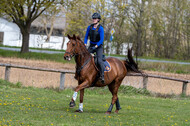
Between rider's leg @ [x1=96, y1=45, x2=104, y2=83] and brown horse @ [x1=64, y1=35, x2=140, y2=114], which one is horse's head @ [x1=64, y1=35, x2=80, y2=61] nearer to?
brown horse @ [x1=64, y1=35, x2=140, y2=114]

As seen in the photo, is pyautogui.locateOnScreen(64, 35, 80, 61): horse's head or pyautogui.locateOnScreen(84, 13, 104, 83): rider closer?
pyautogui.locateOnScreen(64, 35, 80, 61): horse's head

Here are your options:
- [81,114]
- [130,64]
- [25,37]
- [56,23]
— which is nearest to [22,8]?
[25,37]

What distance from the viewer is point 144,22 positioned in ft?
135

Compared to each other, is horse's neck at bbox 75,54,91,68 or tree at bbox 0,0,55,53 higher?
tree at bbox 0,0,55,53

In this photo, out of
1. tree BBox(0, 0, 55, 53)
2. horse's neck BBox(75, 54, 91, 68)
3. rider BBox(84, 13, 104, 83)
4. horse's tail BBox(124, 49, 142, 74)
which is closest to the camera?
horse's neck BBox(75, 54, 91, 68)

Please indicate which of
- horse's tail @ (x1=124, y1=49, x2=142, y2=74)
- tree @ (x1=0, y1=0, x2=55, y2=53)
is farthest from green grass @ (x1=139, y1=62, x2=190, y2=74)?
horse's tail @ (x1=124, y1=49, x2=142, y2=74)

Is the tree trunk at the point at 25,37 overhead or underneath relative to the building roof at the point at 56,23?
underneath

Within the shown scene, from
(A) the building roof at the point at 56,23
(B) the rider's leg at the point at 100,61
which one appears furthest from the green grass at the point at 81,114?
(A) the building roof at the point at 56,23

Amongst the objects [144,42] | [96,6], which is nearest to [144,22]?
[144,42]

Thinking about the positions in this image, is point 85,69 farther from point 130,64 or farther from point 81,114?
point 130,64

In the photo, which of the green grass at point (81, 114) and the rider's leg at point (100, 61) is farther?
the rider's leg at point (100, 61)

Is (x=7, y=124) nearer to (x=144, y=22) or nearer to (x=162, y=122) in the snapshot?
(x=162, y=122)

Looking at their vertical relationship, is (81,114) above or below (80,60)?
below

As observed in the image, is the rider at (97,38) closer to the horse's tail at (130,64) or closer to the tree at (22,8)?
the horse's tail at (130,64)
